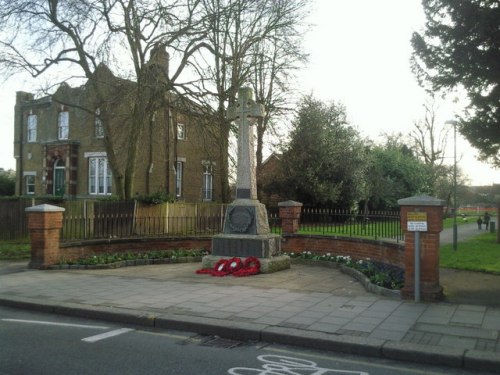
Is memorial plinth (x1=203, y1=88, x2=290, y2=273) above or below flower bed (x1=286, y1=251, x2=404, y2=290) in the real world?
above

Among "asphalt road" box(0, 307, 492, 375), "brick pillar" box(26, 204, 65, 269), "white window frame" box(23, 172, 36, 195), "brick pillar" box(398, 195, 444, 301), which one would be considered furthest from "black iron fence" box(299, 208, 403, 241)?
"white window frame" box(23, 172, 36, 195)

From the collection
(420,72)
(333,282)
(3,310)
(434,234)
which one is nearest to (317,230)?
(333,282)

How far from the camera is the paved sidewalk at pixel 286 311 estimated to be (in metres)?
5.73

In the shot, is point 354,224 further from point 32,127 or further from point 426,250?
point 32,127

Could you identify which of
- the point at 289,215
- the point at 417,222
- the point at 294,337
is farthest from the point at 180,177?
the point at 294,337

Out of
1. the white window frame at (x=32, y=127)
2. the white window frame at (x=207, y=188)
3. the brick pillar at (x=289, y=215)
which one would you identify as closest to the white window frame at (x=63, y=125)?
the white window frame at (x=32, y=127)

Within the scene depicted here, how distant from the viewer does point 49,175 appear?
34.1 metres

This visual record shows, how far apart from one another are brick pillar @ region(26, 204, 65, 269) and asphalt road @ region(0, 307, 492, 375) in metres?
5.93

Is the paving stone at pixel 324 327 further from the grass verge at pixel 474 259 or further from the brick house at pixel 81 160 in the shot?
the brick house at pixel 81 160

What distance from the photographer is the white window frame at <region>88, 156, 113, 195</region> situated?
3216cm

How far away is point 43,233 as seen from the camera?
12.5 metres

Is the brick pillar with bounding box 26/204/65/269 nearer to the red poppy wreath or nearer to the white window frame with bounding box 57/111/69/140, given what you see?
the red poppy wreath

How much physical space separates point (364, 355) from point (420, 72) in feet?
28.9

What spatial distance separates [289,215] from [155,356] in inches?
367
